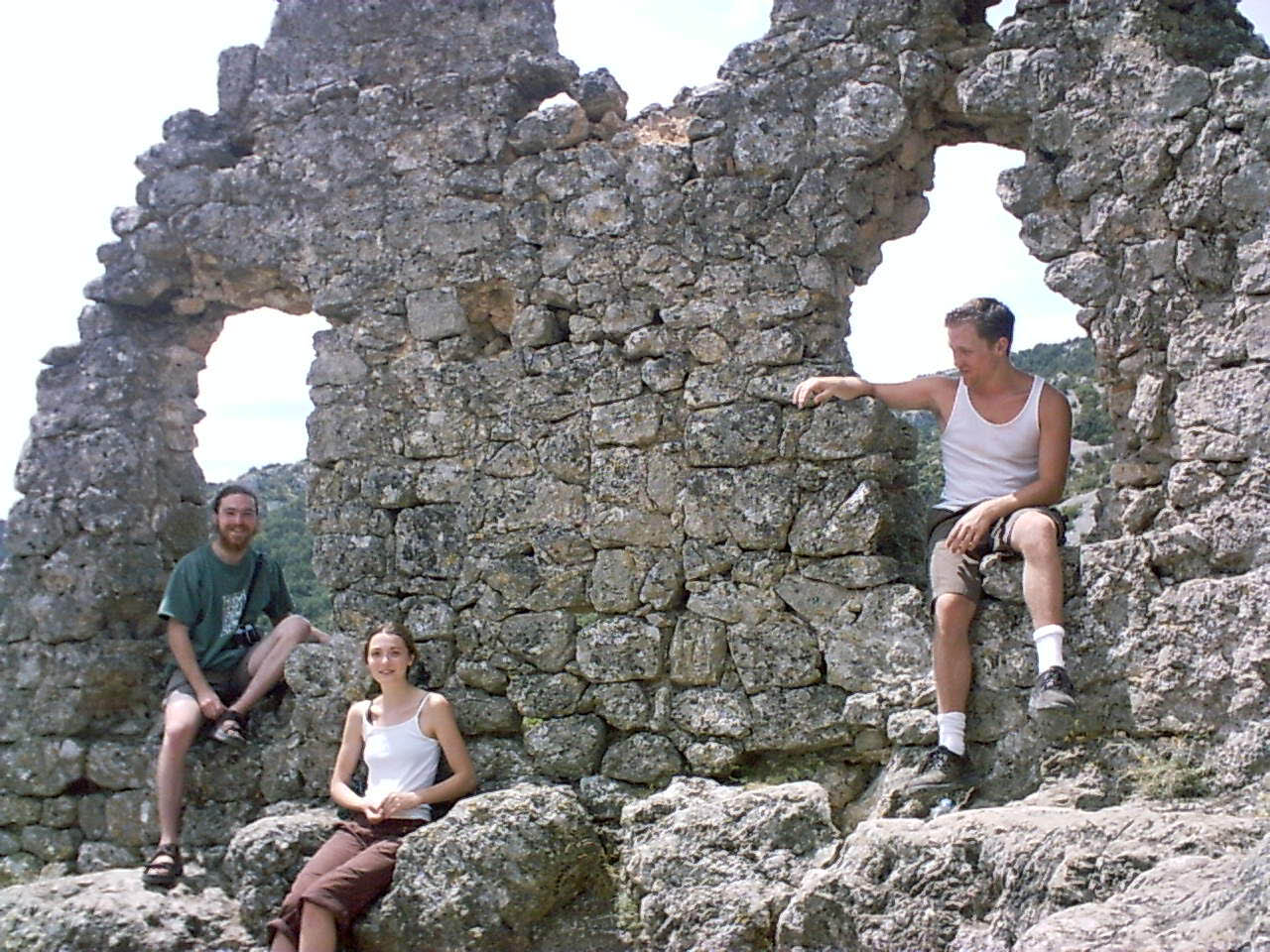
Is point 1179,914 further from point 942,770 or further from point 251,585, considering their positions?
point 251,585

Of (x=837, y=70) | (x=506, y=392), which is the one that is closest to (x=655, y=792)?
(x=506, y=392)

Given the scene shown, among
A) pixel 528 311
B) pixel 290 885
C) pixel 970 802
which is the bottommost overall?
pixel 290 885

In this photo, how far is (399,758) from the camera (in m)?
5.08

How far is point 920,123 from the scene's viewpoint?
524cm

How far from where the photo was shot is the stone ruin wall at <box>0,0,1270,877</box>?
452cm

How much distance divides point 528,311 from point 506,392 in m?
0.37

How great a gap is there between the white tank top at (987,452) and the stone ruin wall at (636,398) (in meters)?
0.32

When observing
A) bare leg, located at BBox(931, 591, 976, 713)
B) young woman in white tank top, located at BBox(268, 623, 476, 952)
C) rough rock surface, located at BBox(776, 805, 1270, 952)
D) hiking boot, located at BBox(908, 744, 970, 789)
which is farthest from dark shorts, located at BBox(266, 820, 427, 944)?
bare leg, located at BBox(931, 591, 976, 713)

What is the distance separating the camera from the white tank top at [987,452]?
4641mm

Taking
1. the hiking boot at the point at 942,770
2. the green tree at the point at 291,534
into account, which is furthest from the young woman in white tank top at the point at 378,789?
the green tree at the point at 291,534

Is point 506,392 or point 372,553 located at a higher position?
point 506,392

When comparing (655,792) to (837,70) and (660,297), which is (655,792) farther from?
(837,70)

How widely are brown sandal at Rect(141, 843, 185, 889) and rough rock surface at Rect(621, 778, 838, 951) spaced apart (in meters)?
1.85

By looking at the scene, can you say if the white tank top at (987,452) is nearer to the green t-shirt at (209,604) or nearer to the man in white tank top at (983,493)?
the man in white tank top at (983,493)
